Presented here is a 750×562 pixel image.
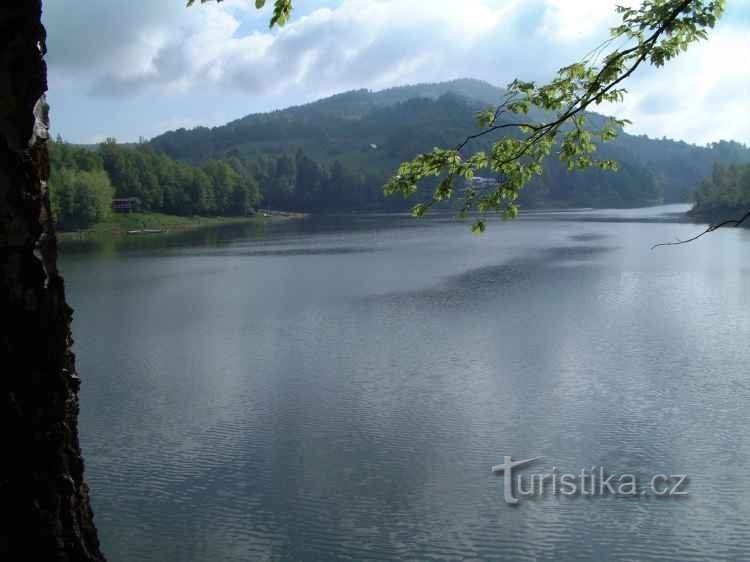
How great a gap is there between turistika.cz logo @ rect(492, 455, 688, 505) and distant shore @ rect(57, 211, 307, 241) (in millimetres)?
80632

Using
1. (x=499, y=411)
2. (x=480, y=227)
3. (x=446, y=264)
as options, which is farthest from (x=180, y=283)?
(x=480, y=227)

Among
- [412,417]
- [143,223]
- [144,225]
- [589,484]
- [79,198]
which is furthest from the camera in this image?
[143,223]

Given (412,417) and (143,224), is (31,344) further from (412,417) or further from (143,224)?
(143,224)

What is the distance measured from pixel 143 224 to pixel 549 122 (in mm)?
106646

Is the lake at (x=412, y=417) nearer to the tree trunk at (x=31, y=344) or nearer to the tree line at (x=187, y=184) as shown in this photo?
the tree trunk at (x=31, y=344)

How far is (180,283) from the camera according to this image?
44.8m

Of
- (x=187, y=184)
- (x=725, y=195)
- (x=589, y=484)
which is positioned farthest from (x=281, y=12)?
(x=187, y=184)

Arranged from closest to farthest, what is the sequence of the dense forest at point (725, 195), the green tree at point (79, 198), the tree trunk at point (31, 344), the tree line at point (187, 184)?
the tree trunk at point (31, 344), the green tree at point (79, 198), the tree line at point (187, 184), the dense forest at point (725, 195)

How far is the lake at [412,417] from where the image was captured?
1284cm

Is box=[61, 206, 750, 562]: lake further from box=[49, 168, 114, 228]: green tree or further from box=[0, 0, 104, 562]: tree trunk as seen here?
box=[49, 168, 114, 228]: green tree

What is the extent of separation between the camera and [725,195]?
332 ft

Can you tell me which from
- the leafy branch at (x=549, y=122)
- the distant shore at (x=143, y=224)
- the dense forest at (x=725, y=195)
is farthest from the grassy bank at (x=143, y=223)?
the leafy branch at (x=549, y=122)

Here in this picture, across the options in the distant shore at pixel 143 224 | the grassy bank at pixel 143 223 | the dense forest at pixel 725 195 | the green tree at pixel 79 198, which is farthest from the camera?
the dense forest at pixel 725 195

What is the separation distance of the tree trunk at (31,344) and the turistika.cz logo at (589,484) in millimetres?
11353
